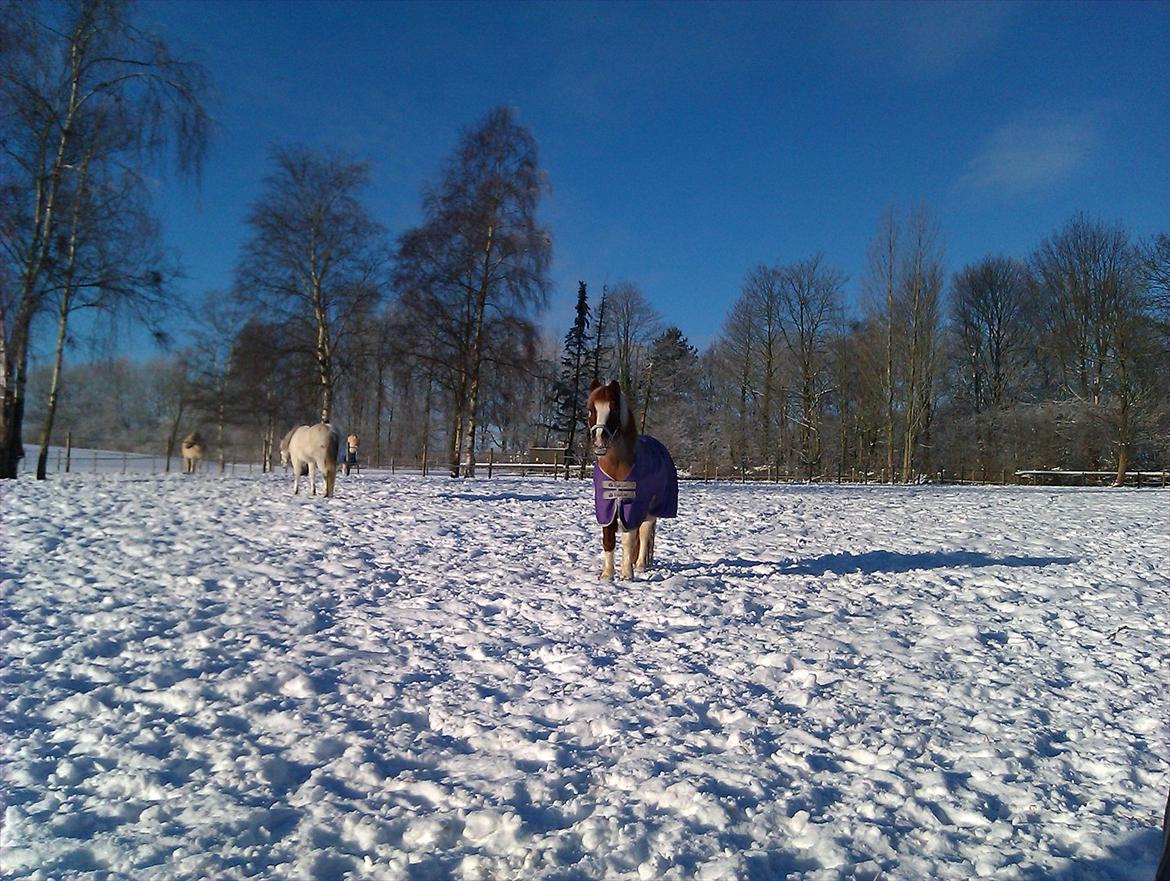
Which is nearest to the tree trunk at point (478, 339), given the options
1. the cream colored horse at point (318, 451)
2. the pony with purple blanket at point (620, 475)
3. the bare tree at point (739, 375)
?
the cream colored horse at point (318, 451)

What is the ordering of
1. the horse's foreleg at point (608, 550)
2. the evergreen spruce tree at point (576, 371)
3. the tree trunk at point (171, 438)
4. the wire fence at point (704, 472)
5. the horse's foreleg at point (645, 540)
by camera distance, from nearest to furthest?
the horse's foreleg at point (608, 550) → the horse's foreleg at point (645, 540) → the tree trunk at point (171, 438) → the wire fence at point (704, 472) → the evergreen spruce tree at point (576, 371)

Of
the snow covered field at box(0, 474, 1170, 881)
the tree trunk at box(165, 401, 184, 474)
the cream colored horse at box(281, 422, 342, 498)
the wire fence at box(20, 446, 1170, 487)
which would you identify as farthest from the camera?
the wire fence at box(20, 446, 1170, 487)

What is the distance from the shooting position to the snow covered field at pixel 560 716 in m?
2.62

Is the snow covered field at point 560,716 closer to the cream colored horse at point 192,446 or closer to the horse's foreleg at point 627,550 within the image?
the horse's foreleg at point 627,550

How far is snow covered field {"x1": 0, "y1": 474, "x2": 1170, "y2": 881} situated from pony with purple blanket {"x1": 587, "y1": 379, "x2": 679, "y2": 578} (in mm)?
518

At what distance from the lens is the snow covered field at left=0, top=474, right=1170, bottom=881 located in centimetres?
262

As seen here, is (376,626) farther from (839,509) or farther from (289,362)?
(289,362)

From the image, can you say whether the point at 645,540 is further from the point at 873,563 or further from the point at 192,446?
the point at 192,446

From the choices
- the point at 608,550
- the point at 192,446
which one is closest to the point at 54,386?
the point at 192,446

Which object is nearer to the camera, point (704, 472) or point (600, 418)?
point (600, 418)

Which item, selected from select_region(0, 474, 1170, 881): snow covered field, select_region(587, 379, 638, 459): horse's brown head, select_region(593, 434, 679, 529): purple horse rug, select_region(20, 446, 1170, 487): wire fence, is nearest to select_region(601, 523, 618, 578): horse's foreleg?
select_region(593, 434, 679, 529): purple horse rug

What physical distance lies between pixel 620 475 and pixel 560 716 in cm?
324

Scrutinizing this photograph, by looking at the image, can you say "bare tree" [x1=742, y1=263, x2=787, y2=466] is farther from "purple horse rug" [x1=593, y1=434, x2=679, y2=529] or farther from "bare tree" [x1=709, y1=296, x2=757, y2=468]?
"purple horse rug" [x1=593, y1=434, x2=679, y2=529]

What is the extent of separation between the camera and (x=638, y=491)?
22.4 ft
